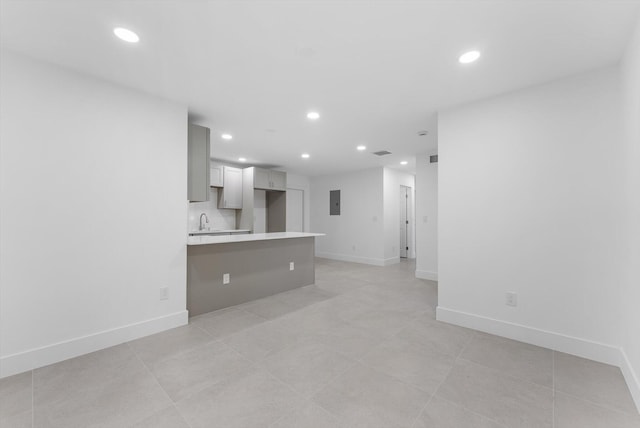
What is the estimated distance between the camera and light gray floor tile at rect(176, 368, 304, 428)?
5.20 ft

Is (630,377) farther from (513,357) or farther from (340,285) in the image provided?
(340,285)

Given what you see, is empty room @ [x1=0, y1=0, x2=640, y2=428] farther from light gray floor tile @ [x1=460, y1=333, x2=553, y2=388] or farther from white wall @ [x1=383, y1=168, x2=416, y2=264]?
white wall @ [x1=383, y1=168, x2=416, y2=264]

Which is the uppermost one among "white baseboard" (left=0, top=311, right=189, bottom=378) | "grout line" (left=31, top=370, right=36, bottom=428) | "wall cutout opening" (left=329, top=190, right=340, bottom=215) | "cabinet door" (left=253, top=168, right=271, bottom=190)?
"cabinet door" (left=253, top=168, right=271, bottom=190)

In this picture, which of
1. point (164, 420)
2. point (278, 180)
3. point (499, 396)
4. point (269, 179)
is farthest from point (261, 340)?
point (278, 180)

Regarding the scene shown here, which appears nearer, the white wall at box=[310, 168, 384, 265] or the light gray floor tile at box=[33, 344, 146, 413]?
the light gray floor tile at box=[33, 344, 146, 413]

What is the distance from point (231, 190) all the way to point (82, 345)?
4093 mm

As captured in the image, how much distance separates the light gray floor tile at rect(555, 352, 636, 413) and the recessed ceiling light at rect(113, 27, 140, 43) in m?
3.90

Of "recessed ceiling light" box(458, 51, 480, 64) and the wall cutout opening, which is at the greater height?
"recessed ceiling light" box(458, 51, 480, 64)

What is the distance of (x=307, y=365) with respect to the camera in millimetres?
2191

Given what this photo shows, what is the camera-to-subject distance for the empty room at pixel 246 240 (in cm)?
173

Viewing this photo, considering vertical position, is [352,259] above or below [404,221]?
below

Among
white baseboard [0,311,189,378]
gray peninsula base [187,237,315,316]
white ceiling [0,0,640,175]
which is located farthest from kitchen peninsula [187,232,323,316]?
white ceiling [0,0,640,175]

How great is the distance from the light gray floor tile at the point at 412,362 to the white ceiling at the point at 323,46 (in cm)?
248

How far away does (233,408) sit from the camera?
1689mm
